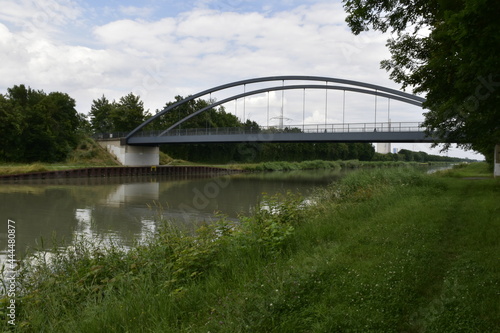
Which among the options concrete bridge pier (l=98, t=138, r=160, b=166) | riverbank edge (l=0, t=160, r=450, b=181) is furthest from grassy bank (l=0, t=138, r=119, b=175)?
riverbank edge (l=0, t=160, r=450, b=181)

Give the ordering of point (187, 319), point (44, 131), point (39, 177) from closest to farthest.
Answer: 1. point (187, 319)
2. point (39, 177)
3. point (44, 131)

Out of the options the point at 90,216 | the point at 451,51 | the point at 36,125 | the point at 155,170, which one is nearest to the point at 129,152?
the point at 155,170

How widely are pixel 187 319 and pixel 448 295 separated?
238cm

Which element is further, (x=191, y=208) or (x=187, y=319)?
(x=191, y=208)

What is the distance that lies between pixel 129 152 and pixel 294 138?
21692 millimetres

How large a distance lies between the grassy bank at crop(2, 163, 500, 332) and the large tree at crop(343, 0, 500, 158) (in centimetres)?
230

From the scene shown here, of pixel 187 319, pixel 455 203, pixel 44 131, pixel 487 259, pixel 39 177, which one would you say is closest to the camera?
pixel 187 319

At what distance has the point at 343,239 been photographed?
538 centimetres

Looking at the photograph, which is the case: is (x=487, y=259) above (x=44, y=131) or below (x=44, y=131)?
below

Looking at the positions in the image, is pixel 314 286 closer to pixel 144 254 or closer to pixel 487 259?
pixel 487 259

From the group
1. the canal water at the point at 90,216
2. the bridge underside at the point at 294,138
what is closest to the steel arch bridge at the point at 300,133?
the bridge underside at the point at 294,138

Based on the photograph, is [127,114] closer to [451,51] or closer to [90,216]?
[90,216]

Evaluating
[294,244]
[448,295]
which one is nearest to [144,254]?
[294,244]

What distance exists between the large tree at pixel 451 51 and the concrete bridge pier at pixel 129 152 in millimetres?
38132
